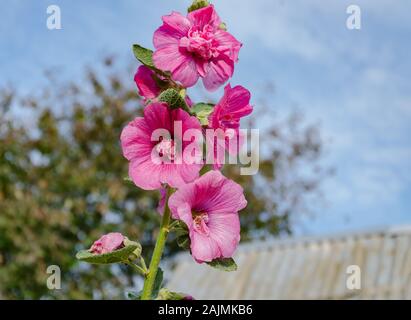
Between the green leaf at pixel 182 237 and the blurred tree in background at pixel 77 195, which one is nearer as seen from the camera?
the green leaf at pixel 182 237

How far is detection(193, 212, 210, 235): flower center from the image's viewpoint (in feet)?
4.18

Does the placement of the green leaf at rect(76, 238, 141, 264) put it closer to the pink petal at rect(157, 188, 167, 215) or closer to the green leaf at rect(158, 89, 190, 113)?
the pink petal at rect(157, 188, 167, 215)

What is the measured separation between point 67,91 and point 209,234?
47.2ft

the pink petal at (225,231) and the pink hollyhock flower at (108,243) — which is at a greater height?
the pink petal at (225,231)

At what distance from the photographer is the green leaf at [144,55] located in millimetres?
1339

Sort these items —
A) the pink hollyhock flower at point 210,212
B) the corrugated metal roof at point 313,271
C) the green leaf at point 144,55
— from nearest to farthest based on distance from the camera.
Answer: the pink hollyhock flower at point 210,212
the green leaf at point 144,55
the corrugated metal roof at point 313,271

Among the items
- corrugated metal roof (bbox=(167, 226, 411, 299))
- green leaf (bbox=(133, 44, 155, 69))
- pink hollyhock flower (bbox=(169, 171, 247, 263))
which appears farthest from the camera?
corrugated metal roof (bbox=(167, 226, 411, 299))

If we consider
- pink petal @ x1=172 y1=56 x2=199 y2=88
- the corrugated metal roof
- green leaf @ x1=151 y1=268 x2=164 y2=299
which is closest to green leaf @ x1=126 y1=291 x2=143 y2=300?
green leaf @ x1=151 y1=268 x2=164 y2=299

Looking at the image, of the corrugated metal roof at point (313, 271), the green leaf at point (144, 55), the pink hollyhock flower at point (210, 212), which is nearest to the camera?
the pink hollyhock flower at point (210, 212)

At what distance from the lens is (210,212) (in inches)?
50.7

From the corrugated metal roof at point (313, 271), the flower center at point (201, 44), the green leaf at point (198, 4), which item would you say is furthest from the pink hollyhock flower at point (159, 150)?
the corrugated metal roof at point (313, 271)

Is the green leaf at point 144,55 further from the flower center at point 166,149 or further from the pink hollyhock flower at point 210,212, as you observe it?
the pink hollyhock flower at point 210,212

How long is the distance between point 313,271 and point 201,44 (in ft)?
38.1
